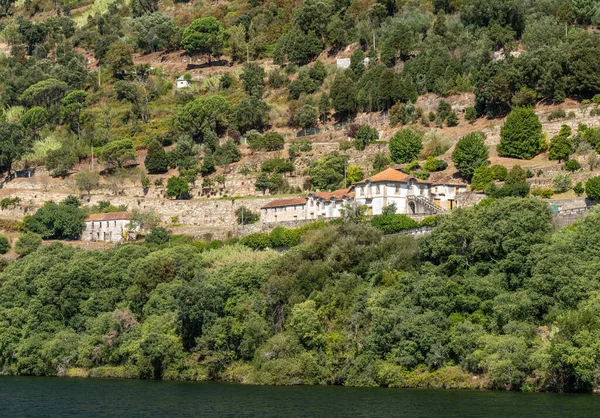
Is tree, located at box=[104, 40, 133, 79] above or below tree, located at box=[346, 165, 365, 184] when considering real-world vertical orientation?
above

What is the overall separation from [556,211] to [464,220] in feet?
34.0

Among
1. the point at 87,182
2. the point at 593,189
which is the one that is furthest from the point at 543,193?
the point at 87,182

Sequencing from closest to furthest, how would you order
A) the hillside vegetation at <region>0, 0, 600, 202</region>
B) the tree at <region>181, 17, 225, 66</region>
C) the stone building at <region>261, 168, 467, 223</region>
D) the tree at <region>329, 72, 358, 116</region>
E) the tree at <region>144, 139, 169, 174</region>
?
the stone building at <region>261, 168, 467, 223</region>, the hillside vegetation at <region>0, 0, 600, 202</region>, the tree at <region>329, 72, 358, 116</region>, the tree at <region>144, 139, 169, 174</region>, the tree at <region>181, 17, 225, 66</region>

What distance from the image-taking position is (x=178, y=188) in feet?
312

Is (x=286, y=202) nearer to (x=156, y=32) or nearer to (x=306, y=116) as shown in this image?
(x=306, y=116)

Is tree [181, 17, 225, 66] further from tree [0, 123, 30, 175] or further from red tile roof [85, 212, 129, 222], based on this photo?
red tile roof [85, 212, 129, 222]

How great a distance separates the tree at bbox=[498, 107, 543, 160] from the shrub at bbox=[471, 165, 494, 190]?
13.3 feet

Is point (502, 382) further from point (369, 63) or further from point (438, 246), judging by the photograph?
point (369, 63)

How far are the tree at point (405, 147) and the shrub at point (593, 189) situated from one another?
63.0 feet

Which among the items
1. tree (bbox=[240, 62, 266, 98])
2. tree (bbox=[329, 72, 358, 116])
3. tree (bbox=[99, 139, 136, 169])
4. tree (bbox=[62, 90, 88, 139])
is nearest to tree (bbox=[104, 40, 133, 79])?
tree (bbox=[62, 90, 88, 139])

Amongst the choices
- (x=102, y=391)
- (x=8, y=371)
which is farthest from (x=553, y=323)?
(x=8, y=371)

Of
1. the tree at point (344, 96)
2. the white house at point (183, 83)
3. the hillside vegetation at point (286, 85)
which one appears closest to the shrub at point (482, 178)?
the hillside vegetation at point (286, 85)

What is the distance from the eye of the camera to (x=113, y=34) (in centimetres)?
13575

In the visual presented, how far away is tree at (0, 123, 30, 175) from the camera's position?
104562 millimetres
